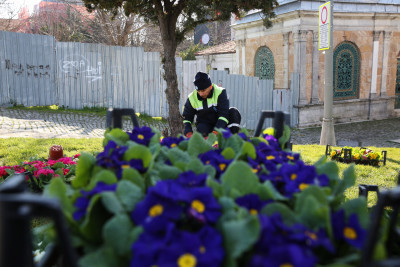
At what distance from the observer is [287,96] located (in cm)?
1382

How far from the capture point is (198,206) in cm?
106

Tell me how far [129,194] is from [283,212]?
1.67 ft

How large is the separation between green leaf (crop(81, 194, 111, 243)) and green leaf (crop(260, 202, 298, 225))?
54cm

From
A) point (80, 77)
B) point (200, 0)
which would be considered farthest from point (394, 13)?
point (80, 77)

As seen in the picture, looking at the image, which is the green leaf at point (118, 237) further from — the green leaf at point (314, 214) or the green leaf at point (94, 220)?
the green leaf at point (314, 214)

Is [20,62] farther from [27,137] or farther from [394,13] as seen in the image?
[394,13]

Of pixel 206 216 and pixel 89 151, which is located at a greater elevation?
pixel 206 216

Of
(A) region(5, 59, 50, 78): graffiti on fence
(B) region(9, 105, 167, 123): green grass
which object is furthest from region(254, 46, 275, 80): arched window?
(A) region(5, 59, 50, 78): graffiti on fence

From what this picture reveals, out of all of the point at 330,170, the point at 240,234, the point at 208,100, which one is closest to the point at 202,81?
the point at 208,100

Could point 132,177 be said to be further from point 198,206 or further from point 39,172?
point 39,172

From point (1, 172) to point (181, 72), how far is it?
965 centimetres

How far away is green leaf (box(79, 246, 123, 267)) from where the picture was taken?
3.07 ft

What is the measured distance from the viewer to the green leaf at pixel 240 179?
124 centimetres

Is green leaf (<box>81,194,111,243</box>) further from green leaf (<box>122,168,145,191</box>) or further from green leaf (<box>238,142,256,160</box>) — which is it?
green leaf (<box>238,142,256,160</box>)
